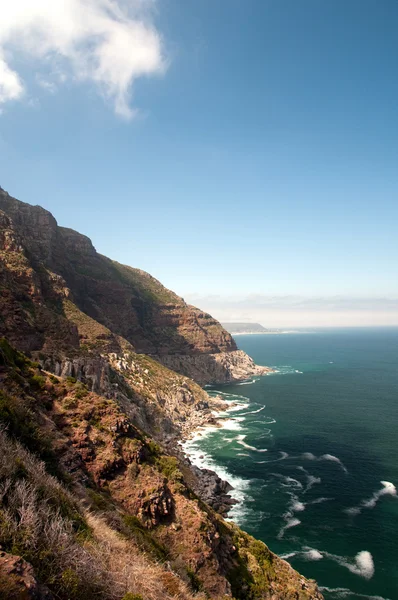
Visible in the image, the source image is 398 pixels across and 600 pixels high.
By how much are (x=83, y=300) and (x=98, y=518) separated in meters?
136

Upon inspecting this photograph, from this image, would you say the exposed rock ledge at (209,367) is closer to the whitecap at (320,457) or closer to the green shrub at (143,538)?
the whitecap at (320,457)

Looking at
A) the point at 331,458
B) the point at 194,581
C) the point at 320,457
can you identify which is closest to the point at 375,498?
the point at 331,458

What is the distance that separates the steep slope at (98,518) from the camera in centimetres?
1121

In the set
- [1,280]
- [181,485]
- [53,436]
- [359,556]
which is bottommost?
[359,556]

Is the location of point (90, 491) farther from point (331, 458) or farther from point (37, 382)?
point (331, 458)

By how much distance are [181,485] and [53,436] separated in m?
12.6

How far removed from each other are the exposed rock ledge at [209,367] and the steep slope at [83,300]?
52 centimetres

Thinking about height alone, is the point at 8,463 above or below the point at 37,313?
below

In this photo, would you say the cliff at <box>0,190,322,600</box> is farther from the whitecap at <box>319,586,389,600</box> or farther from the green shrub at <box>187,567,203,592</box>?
the whitecap at <box>319,586,389,600</box>

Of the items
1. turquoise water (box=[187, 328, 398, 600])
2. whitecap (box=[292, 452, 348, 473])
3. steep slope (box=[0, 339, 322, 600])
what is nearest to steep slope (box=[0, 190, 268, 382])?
steep slope (box=[0, 339, 322, 600])

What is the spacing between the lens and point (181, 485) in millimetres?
32625

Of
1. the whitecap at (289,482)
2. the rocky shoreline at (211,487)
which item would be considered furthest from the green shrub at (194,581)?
the whitecap at (289,482)

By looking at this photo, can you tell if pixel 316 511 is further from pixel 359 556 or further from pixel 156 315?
pixel 156 315

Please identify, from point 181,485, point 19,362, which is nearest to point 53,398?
point 19,362
